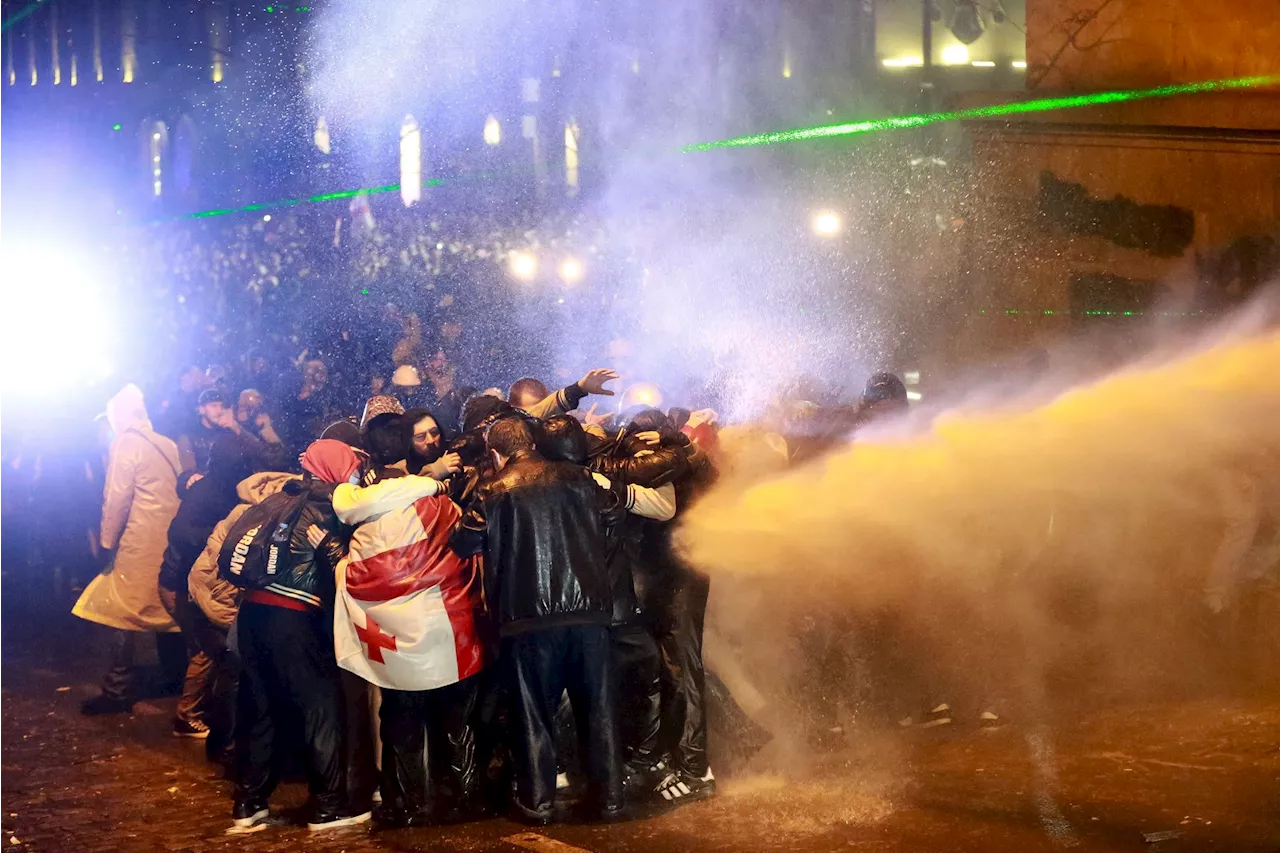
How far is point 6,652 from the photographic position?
9.98 metres

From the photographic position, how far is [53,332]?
1862 centimetres

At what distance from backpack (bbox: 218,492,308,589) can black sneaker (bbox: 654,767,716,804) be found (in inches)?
78.5

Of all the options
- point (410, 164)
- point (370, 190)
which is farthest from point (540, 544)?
point (410, 164)

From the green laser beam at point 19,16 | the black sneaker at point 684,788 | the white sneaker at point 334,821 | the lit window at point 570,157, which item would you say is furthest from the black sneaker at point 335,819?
the green laser beam at point 19,16

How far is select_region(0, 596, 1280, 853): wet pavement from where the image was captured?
16.5 ft

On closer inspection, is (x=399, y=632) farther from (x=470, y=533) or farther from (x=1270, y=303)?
(x=1270, y=303)

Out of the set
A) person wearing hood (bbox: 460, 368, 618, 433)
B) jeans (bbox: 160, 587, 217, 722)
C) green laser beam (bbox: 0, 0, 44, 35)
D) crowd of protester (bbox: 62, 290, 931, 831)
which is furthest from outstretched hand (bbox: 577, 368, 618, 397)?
green laser beam (bbox: 0, 0, 44, 35)

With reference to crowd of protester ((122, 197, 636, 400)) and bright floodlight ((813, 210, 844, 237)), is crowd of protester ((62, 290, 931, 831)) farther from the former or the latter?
bright floodlight ((813, 210, 844, 237))

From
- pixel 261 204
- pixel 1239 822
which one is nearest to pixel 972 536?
pixel 1239 822

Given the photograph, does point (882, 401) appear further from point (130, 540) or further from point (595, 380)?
point (130, 540)

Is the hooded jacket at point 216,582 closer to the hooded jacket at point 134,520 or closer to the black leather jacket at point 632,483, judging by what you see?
the hooded jacket at point 134,520

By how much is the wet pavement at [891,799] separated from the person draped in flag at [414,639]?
0.24 m

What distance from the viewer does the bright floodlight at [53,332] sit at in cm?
1777

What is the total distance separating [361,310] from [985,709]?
962cm
